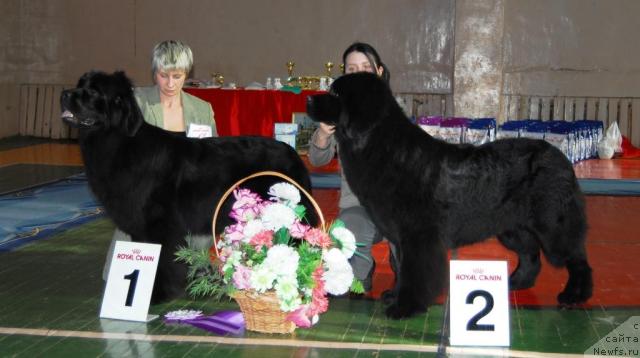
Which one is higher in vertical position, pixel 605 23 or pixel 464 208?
pixel 605 23

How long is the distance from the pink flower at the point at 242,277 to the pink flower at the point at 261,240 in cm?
11

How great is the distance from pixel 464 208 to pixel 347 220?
783 millimetres

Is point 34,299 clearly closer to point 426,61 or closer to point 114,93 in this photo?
point 114,93

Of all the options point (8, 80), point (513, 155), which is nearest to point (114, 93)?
point (513, 155)

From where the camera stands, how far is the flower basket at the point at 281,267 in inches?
129

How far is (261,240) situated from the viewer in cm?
334

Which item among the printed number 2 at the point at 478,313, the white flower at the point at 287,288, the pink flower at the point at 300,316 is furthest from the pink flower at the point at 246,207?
the printed number 2 at the point at 478,313

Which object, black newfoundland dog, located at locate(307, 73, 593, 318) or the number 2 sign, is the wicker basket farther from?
the number 2 sign

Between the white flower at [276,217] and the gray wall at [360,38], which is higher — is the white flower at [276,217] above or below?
below

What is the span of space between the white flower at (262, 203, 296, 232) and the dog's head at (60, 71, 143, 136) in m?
0.86

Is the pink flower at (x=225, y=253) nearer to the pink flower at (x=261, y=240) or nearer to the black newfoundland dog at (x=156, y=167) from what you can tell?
the pink flower at (x=261, y=240)

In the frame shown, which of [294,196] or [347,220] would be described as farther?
[347,220]

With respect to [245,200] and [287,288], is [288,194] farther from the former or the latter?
[287,288]

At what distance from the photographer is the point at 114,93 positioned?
3.68 metres
